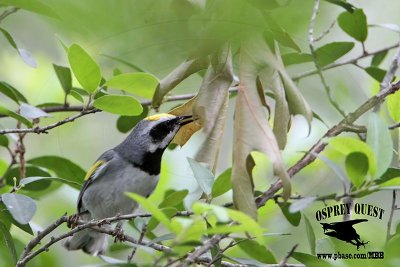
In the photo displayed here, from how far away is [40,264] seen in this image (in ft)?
6.25

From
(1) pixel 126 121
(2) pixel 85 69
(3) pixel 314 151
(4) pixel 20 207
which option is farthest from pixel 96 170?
(3) pixel 314 151

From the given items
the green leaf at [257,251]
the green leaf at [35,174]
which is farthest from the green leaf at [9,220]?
the green leaf at [257,251]

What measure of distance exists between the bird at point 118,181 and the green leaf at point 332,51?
2.91 ft

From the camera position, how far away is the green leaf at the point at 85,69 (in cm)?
169

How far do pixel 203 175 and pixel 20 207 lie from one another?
481 mm

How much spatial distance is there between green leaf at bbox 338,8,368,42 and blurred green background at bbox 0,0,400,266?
0.12 feet

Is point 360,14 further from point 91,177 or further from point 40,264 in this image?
point 91,177

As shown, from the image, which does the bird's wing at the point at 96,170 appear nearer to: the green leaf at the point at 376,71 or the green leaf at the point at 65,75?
the green leaf at the point at 65,75

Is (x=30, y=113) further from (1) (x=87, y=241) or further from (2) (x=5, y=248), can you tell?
(1) (x=87, y=241)

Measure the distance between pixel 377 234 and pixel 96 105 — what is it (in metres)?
0.98

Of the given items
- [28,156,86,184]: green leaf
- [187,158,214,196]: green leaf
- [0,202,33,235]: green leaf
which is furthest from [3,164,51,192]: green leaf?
[187,158,214,196]: green leaf

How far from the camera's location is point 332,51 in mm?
2023

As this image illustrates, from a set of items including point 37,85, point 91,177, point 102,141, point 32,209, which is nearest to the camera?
point 32,209

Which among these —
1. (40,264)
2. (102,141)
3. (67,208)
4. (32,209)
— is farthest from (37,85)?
(32,209)
